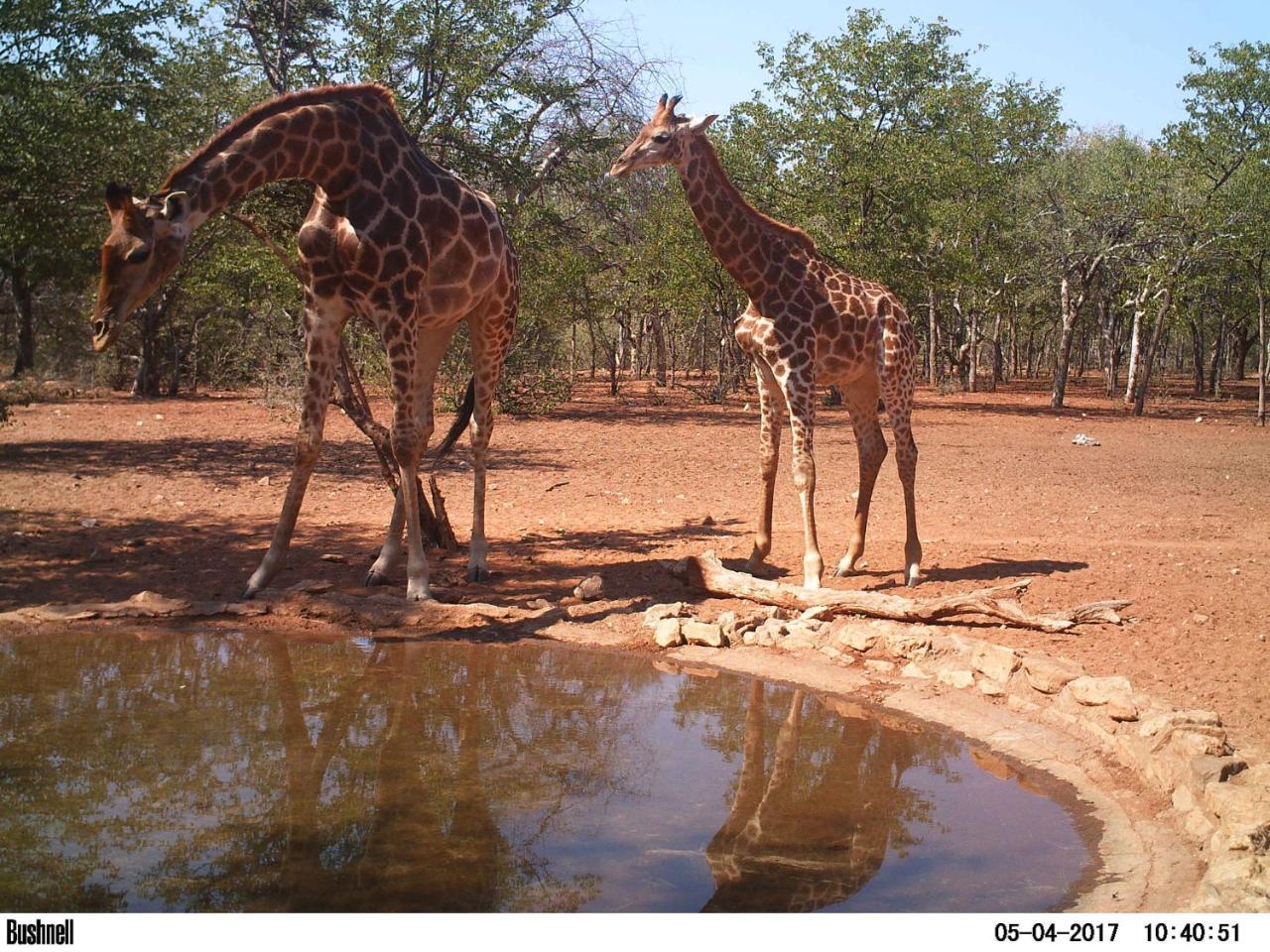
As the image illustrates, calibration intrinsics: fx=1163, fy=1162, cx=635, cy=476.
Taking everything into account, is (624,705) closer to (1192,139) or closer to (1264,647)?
(1264,647)

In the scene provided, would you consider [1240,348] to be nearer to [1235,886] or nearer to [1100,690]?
[1100,690]

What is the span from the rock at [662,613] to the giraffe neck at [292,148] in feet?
11.7

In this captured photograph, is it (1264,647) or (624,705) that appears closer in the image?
(624,705)

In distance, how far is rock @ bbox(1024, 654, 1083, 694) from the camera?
20.8ft

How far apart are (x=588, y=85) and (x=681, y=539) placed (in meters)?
14.7

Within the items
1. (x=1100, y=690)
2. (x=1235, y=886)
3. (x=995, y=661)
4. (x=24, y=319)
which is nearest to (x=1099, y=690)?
(x=1100, y=690)

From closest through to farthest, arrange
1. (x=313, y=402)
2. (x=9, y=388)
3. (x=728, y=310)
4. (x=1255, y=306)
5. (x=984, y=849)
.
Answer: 1. (x=984, y=849)
2. (x=313, y=402)
3. (x=9, y=388)
4. (x=728, y=310)
5. (x=1255, y=306)

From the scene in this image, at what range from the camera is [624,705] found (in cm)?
636

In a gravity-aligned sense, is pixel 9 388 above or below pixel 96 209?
below

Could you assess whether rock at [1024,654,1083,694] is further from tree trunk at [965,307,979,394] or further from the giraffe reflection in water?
tree trunk at [965,307,979,394]

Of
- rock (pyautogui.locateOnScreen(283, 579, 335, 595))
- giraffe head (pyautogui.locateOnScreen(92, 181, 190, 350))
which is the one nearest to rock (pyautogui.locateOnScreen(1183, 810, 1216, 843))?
rock (pyautogui.locateOnScreen(283, 579, 335, 595))

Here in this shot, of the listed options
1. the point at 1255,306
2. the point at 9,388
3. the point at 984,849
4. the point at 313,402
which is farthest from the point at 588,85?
the point at 1255,306

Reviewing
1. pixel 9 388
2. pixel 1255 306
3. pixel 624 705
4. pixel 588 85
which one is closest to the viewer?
pixel 624 705

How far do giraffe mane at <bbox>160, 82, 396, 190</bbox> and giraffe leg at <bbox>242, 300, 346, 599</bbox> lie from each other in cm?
123
